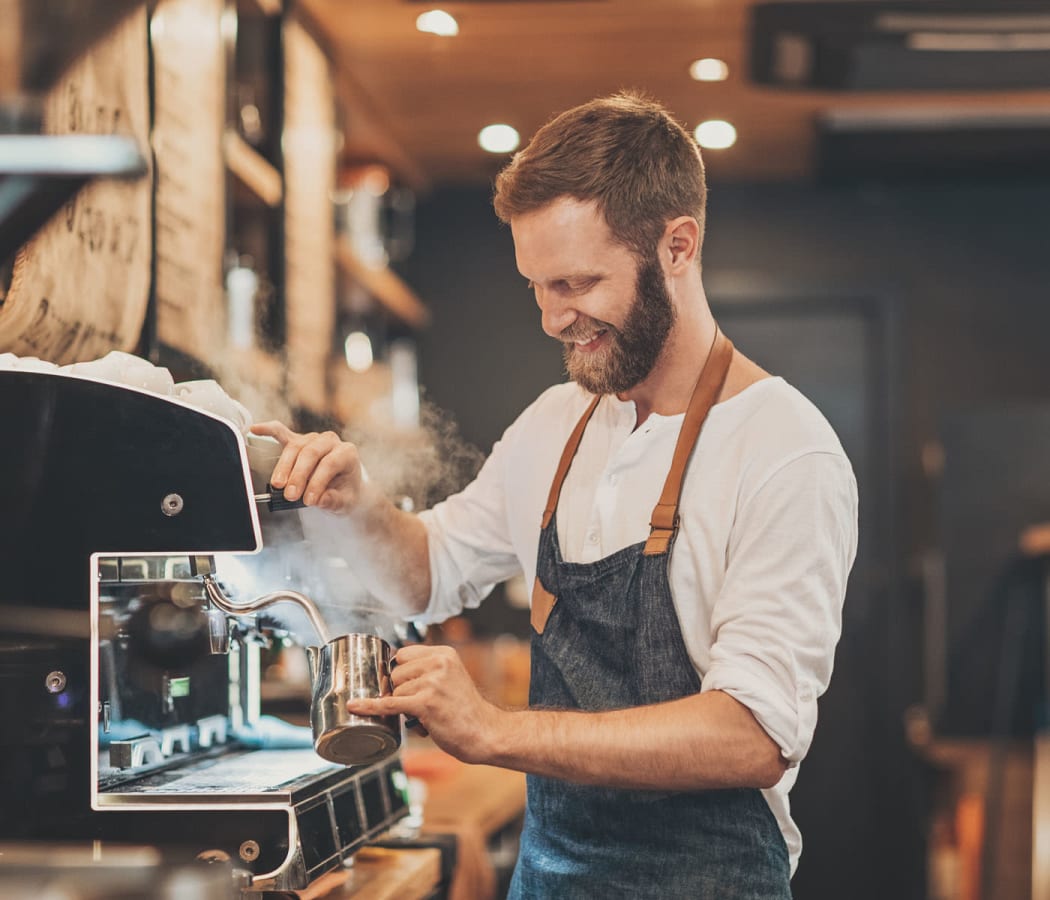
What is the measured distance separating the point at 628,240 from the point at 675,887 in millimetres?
698

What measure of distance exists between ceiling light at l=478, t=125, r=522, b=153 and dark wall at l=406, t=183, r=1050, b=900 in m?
0.57

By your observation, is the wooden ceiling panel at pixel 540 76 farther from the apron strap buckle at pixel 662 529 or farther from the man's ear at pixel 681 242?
the apron strap buckle at pixel 662 529

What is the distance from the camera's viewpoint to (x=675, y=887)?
4.70ft

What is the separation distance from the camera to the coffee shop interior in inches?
49.7

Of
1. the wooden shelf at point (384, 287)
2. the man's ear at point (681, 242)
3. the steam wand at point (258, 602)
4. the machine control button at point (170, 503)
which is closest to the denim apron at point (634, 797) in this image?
the man's ear at point (681, 242)

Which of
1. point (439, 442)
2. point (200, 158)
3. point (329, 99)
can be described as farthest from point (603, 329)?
point (329, 99)

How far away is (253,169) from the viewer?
2891 mm

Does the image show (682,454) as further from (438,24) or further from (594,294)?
(438,24)

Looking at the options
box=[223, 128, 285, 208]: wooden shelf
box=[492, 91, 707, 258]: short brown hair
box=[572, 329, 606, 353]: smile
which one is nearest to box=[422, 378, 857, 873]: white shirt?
box=[572, 329, 606, 353]: smile

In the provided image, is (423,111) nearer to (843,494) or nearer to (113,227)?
(113,227)

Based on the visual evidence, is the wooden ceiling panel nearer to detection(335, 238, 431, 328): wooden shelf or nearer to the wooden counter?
detection(335, 238, 431, 328): wooden shelf

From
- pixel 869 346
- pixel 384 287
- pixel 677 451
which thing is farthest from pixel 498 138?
pixel 677 451

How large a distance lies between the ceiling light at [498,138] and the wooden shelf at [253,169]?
134cm

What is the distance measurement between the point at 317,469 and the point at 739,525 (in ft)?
1.47
